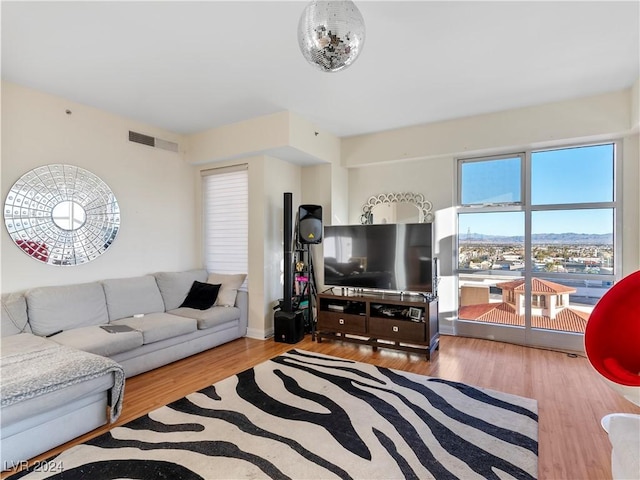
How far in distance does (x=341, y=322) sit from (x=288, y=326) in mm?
646

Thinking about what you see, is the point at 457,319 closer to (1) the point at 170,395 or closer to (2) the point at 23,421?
(1) the point at 170,395

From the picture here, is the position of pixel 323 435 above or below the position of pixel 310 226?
below

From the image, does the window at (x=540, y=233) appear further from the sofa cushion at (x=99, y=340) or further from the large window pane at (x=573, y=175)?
the sofa cushion at (x=99, y=340)

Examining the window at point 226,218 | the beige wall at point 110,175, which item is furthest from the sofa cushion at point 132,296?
the window at point 226,218

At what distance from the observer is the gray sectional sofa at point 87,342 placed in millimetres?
1893

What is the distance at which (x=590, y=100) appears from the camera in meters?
3.38

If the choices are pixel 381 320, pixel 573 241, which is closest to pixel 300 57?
pixel 381 320

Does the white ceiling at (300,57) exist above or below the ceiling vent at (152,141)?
above

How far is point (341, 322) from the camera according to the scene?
3.90 metres

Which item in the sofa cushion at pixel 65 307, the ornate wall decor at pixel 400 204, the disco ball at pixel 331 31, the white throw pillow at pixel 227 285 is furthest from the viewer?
the ornate wall decor at pixel 400 204

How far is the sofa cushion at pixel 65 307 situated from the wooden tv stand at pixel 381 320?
239cm

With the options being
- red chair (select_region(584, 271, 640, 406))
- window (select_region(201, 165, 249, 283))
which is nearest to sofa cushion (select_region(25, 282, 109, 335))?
window (select_region(201, 165, 249, 283))

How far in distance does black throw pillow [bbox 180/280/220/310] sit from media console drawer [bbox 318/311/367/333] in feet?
4.44

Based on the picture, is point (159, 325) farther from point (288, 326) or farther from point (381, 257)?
point (381, 257)
